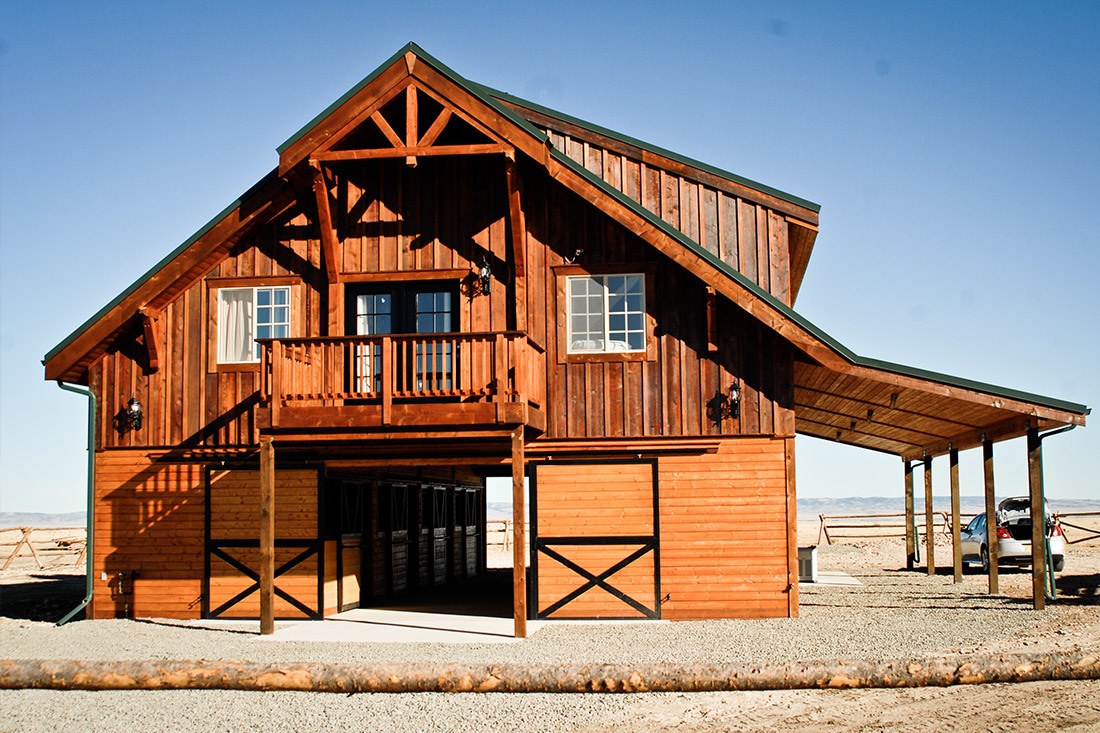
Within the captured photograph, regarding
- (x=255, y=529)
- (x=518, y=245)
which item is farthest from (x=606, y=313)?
(x=255, y=529)

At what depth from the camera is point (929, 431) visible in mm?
22203

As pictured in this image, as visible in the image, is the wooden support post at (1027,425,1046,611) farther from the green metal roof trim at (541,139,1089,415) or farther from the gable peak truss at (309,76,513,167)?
the gable peak truss at (309,76,513,167)

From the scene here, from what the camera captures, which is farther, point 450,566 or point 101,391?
point 450,566

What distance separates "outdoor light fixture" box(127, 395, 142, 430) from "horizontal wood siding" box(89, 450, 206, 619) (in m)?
0.43

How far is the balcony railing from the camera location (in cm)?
1576

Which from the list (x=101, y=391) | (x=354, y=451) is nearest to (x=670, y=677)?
(x=354, y=451)

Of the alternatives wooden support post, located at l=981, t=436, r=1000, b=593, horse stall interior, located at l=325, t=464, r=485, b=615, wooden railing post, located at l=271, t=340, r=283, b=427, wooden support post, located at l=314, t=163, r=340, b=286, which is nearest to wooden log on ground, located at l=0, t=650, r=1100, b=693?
wooden railing post, located at l=271, t=340, r=283, b=427

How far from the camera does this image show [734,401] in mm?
17234

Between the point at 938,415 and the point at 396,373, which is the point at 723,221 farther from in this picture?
the point at 396,373

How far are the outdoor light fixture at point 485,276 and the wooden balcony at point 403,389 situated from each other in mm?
1617

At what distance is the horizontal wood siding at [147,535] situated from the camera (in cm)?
1844

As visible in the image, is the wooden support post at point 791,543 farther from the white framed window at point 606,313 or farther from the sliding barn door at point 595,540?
the white framed window at point 606,313

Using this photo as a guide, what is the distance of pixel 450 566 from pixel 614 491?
30.8ft

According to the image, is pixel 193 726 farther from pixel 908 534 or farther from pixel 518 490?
pixel 908 534
